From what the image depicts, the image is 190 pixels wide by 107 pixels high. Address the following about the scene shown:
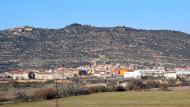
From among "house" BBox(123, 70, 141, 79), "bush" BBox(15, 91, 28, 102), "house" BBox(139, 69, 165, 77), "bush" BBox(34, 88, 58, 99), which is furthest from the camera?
"house" BBox(139, 69, 165, 77)

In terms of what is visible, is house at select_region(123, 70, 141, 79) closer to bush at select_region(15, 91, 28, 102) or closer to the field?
bush at select_region(15, 91, 28, 102)

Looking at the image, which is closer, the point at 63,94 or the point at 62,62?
the point at 63,94

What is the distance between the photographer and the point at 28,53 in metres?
192

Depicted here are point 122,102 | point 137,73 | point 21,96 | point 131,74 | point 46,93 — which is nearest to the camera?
point 122,102

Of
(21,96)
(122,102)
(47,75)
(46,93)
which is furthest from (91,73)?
(122,102)

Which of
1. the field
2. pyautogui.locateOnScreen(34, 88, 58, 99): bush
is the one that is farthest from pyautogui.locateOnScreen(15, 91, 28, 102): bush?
the field

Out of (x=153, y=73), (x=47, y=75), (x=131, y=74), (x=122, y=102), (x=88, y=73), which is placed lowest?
(x=122, y=102)

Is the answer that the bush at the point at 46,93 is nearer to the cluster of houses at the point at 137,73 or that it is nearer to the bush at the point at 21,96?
the bush at the point at 21,96

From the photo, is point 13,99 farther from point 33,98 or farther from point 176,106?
point 176,106

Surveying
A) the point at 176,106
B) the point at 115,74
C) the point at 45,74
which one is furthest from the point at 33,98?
the point at 115,74

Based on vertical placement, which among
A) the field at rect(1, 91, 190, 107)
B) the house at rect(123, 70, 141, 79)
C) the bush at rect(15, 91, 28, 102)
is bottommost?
the field at rect(1, 91, 190, 107)

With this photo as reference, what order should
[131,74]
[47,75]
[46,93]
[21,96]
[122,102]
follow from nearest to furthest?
[122,102], [21,96], [46,93], [47,75], [131,74]

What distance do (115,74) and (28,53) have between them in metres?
31.2

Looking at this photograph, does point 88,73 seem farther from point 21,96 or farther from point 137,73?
point 21,96
